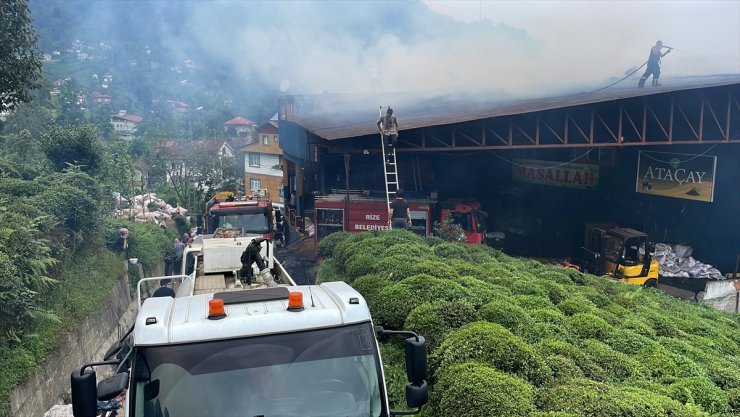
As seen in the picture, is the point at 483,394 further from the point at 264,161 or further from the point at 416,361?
the point at 264,161

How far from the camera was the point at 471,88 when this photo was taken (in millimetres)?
36156

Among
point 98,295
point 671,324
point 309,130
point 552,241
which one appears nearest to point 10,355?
point 98,295

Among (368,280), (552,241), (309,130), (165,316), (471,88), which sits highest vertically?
(471,88)

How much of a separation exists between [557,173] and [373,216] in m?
8.86

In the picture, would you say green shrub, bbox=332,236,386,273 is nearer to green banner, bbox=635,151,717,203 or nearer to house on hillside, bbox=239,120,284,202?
green banner, bbox=635,151,717,203

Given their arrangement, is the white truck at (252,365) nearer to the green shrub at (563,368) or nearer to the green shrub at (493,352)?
the green shrub at (493,352)

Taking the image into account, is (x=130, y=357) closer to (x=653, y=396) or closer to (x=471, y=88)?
(x=653, y=396)

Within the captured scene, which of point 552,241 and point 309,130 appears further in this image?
Result: point 552,241

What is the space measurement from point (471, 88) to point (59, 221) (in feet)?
87.4

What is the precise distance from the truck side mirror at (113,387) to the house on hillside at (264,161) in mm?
41351

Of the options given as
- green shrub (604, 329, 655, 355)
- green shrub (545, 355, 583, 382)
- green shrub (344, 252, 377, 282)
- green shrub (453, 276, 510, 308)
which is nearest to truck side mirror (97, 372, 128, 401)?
green shrub (545, 355, 583, 382)

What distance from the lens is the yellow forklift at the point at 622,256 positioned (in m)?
16.7

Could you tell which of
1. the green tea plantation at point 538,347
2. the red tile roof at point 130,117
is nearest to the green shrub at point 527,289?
the green tea plantation at point 538,347

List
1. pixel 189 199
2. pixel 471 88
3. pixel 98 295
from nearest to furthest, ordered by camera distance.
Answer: pixel 98 295, pixel 189 199, pixel 471 88
